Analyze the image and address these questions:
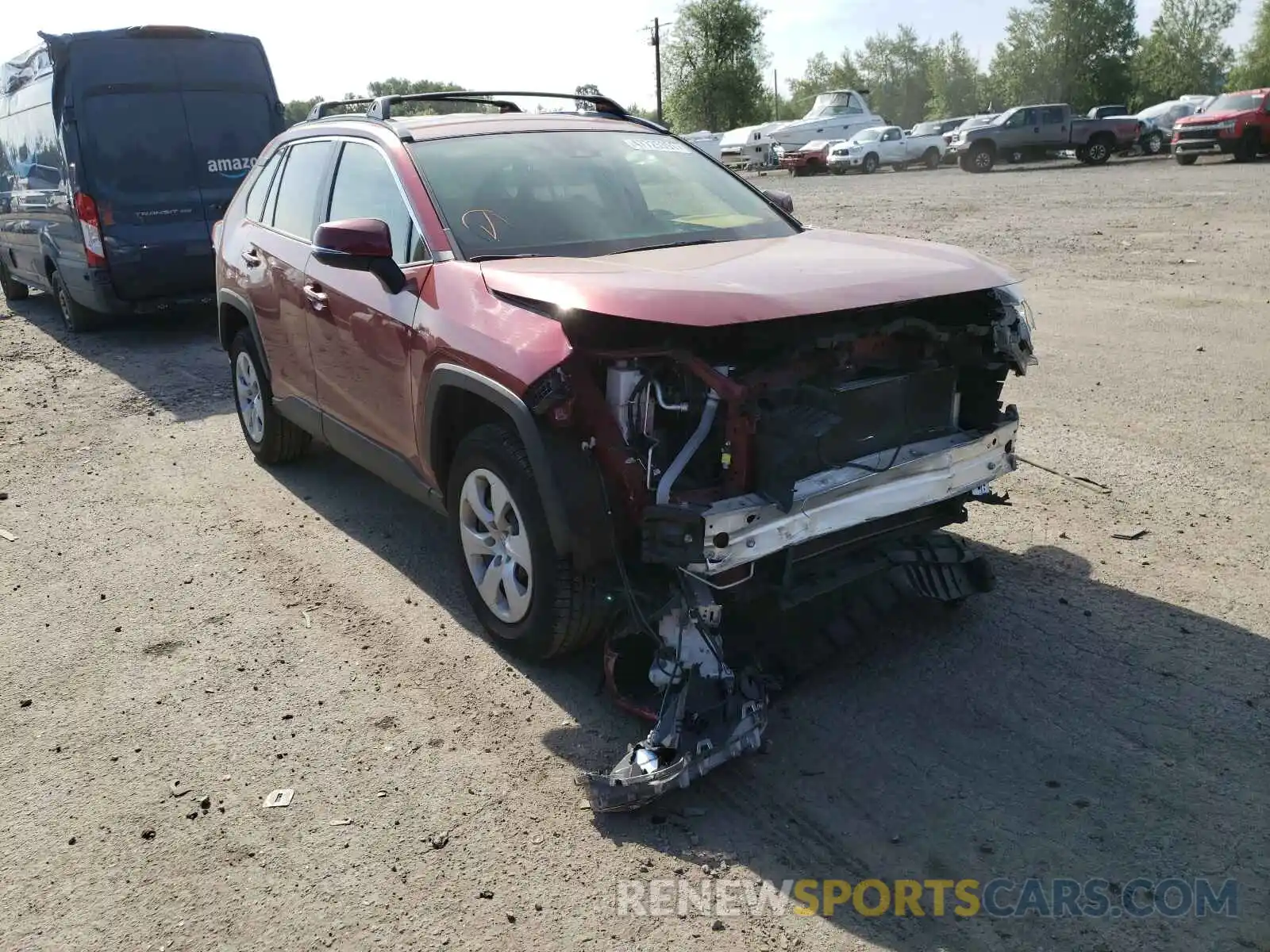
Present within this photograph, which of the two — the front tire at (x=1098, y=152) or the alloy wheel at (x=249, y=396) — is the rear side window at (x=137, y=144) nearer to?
the alloy wheel at (x=249, y=396)

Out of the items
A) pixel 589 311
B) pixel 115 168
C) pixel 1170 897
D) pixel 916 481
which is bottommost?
pixel 1170 897

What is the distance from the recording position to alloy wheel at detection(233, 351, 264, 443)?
6422mm

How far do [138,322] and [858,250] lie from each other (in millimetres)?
10484

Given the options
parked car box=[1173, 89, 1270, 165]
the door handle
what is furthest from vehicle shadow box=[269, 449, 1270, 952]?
parked car box=[1173, 89, 1270, 165]

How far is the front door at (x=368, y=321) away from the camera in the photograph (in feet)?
14.3

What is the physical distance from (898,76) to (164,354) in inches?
4402

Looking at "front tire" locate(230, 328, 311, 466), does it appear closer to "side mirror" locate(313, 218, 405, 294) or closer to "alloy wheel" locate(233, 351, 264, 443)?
"alloy wheel" locate(233, 351, 264, 443)

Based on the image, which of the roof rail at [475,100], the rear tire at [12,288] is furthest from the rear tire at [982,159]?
the roof rail at [475,100]

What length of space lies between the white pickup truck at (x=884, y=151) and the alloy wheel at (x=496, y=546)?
3419cm

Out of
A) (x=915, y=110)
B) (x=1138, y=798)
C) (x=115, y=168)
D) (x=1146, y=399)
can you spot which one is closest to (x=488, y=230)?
(x=1138, y=798)

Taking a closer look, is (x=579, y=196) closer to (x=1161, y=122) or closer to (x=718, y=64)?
(x=1161, y=122)

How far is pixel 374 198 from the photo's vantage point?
4738 millimetres

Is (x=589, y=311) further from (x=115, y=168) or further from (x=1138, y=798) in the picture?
(x=115, y=168)

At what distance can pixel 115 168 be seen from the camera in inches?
401
